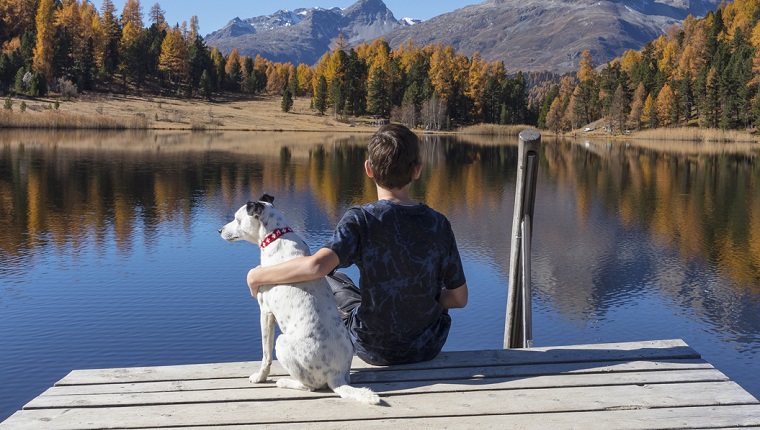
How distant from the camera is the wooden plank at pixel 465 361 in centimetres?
480

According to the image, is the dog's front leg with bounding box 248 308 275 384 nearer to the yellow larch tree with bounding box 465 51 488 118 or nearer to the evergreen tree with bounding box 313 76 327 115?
the evergreen tree with bounding box 313 76 327 115

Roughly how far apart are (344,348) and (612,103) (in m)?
107

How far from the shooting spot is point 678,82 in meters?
104

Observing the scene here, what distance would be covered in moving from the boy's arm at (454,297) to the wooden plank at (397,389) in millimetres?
710

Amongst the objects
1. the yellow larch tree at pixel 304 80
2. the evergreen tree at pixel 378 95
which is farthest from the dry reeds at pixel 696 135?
the yellow larch tree at pixel 304 80

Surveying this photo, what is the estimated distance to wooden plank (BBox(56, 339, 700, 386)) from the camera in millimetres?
4805

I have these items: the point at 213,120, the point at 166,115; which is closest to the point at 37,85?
the point at 166,115

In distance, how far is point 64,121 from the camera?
7388cm

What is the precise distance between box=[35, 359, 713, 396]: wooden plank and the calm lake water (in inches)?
168

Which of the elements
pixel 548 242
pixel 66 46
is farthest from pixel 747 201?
pixel 66 46

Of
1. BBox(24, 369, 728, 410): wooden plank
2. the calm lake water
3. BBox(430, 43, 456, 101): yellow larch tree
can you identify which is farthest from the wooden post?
BBox(430, 43, 456, 101): yellow larch tree

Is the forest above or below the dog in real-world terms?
above

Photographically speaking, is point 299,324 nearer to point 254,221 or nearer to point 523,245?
point 254,221

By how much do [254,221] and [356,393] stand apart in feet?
4.32
